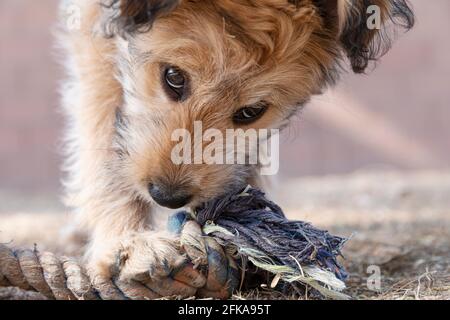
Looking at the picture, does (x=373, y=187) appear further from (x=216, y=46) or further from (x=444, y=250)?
(x=216, y=46)

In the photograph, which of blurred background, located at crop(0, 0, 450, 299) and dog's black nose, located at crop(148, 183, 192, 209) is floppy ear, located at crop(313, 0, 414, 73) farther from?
blurred background, located at crop(0, 0, 450, 299)

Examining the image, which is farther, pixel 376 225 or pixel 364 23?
pixel 376 225

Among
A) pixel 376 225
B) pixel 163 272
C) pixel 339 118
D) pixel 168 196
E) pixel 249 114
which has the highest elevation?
pixel 339 118

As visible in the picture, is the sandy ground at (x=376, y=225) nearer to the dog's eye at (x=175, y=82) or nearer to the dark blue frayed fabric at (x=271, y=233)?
the dark blue frayed fabric at (x=271, y=233)

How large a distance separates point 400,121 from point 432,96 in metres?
0.55

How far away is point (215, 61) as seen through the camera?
3.33 metres

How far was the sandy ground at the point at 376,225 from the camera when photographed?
3.51 metres

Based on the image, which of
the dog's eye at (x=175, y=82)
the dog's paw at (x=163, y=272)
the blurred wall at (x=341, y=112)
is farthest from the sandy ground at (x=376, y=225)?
the dog's eye at (x=175, y=82)

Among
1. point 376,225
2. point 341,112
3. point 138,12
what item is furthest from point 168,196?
point 341,112

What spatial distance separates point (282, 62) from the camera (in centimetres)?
350

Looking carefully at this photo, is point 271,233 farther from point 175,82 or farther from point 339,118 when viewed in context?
point 339,118

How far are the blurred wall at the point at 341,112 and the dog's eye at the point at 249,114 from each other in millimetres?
5921

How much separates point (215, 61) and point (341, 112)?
636cm
